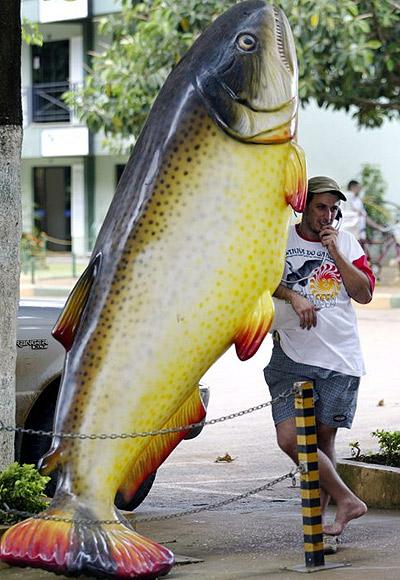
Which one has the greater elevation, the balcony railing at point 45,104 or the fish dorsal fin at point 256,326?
the balcony railing at point 45,104

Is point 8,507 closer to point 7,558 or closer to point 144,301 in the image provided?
point 7,558

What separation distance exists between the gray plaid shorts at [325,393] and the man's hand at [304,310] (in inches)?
9.8

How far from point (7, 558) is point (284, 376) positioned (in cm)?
188

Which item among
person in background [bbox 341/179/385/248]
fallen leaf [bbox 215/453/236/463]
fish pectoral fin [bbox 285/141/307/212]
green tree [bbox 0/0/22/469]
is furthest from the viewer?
person in background [bbox 341/179/385/248]

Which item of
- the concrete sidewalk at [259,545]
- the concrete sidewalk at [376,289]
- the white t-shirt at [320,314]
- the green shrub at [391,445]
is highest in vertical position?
the white t-shirt at [320,314]

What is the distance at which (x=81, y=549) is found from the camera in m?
5.37

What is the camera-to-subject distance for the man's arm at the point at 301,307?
6496 mm

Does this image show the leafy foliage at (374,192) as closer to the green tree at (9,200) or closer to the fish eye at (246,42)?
the green tree at (9,200)

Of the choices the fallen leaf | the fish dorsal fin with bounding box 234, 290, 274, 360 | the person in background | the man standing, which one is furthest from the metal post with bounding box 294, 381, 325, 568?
the person in background

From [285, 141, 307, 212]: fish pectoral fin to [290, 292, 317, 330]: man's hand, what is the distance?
3.03ft

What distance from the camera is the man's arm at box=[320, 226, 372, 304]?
21.5 ft

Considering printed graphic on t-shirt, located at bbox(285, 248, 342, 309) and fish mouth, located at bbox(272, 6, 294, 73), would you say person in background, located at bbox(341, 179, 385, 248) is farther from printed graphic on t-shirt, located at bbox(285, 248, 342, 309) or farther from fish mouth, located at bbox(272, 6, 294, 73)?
fish mouth, located at bbox(272, 6, 294, 73)

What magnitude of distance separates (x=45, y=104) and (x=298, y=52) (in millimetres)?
19389

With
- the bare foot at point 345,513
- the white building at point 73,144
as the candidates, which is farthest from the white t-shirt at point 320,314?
the white building at point 73,144
